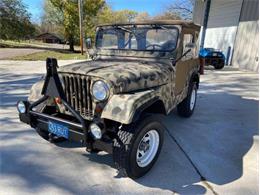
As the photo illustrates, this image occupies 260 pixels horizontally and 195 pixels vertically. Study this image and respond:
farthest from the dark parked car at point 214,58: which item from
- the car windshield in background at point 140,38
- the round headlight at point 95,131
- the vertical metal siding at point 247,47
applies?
the round headlight at point 95,131

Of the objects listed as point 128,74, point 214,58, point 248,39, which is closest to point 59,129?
point 128,74

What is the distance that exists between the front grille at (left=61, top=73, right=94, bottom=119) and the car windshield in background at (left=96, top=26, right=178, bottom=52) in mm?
1505

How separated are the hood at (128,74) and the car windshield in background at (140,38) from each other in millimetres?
544

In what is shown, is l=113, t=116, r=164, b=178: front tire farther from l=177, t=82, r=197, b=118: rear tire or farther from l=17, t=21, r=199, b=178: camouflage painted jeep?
l=177, t=82, r=197, b=118: rear tire

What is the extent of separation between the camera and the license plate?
9.95 feet

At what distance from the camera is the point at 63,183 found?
A: 297cm

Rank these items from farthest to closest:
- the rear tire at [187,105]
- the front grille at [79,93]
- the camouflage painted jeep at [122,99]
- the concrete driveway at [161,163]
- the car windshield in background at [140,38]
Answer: the rear tire at [187,105] < the car windshield in background at [140,38] < the front grille at [79,93] < the concrete driveway at [161,163] < the camouflage painted jeep at [122,99]

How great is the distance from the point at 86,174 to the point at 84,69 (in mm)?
1302

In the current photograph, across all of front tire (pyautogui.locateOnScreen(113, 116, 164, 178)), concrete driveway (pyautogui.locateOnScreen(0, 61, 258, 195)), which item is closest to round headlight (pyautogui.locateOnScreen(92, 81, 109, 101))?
front tire (pyautogui.locateOnScreen(113, 116, 164, 178))

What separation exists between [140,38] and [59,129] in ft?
6.80

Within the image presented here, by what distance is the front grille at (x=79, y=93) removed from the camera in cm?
306

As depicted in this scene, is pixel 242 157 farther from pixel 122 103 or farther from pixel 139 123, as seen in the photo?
pixel 122 103

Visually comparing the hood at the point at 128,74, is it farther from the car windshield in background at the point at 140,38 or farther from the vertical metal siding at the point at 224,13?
the vertical metal siding at the point at 224,13

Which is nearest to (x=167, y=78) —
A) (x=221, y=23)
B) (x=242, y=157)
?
→ (x=242, y=157)
